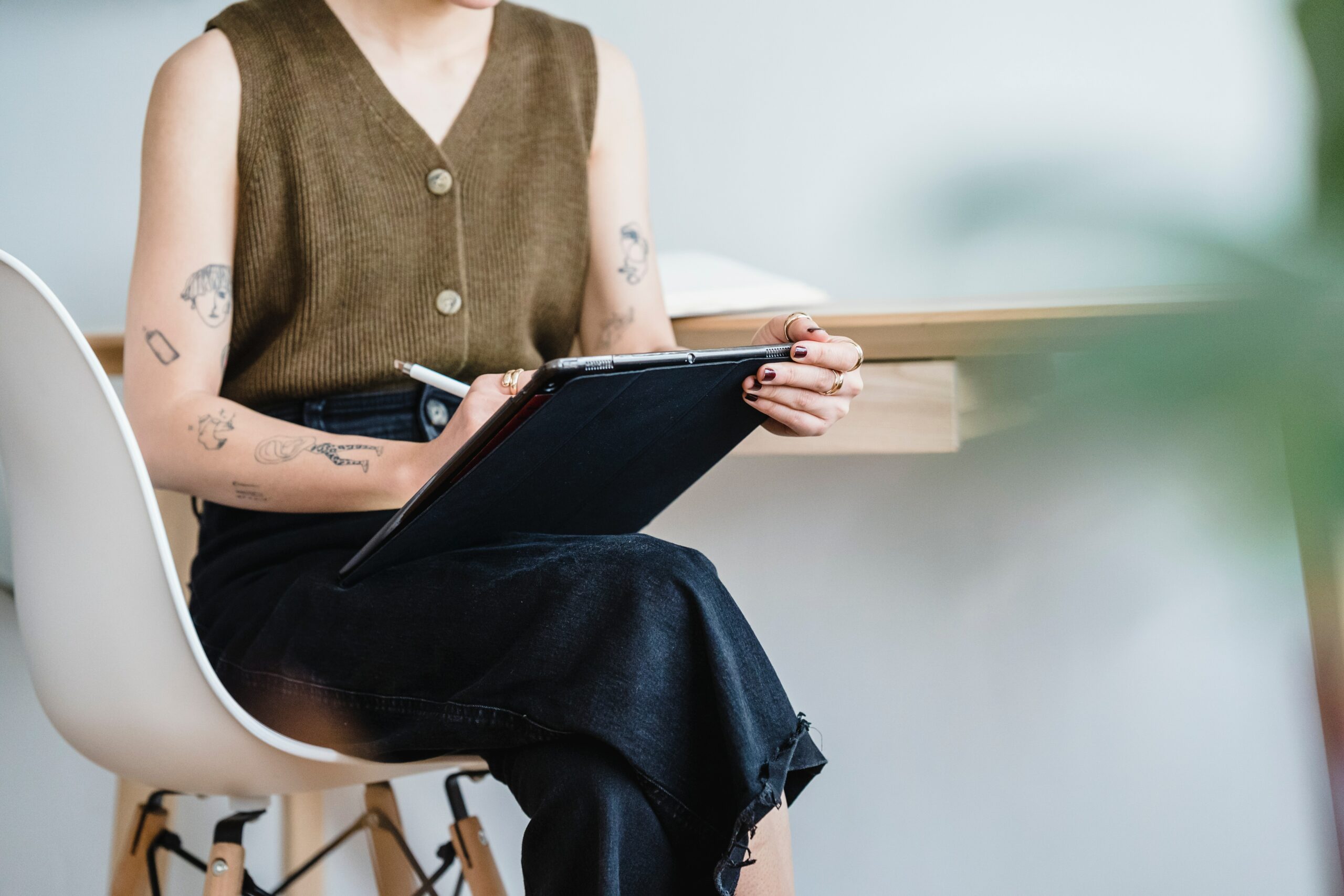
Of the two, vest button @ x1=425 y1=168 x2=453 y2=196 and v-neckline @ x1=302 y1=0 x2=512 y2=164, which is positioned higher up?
v-neckline @ x1=302 y1=0 x2=512 y2=164

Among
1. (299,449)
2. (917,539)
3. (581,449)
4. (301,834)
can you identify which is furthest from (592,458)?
(917,539)

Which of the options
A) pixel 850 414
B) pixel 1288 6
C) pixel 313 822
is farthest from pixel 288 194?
pixel 1288 6

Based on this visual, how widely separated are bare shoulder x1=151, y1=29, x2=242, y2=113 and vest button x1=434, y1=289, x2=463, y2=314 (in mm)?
204

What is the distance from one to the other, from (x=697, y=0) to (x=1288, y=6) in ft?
4.09

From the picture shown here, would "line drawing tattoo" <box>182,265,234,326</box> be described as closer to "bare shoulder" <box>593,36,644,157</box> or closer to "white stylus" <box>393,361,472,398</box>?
"white stylus" <box>393,361,472,398</box>

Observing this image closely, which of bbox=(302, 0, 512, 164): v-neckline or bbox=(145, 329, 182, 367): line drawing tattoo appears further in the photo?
bbox=(302, 0, 512, 164): v-neckline

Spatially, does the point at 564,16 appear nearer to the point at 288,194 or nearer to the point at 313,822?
the point at 288,194

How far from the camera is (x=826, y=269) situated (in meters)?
1.40

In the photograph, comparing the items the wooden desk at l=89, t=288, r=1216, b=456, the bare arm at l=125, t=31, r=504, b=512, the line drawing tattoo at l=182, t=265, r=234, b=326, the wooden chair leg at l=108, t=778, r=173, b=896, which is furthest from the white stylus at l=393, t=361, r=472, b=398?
the wooden chair leg at l=108, t=778, r=173, b=896

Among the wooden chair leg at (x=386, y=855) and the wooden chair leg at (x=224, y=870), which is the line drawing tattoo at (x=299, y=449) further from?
the wooden chair leg at (x=386, y=855)

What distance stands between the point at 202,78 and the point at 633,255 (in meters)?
0.38

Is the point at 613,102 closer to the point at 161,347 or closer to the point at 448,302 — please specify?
the point at 448,302

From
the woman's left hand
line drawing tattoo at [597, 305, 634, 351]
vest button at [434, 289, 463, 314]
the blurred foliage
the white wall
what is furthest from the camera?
the white wall

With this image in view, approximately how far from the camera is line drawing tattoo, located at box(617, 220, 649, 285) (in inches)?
40.2
